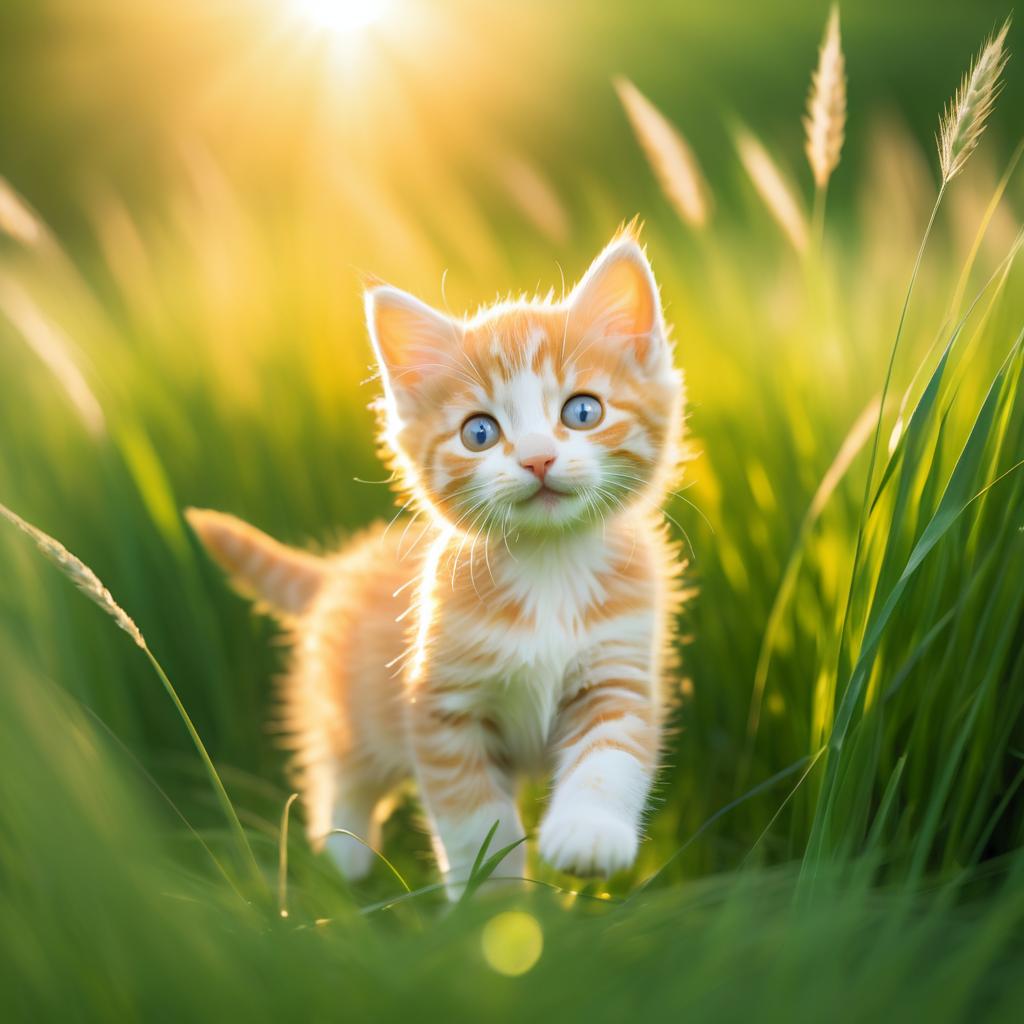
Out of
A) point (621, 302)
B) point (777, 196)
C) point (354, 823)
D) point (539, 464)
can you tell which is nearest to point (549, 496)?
point (539, 464)

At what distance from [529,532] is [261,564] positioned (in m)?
0.56

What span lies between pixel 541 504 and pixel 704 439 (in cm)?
68

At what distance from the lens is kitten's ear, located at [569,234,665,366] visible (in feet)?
4.38

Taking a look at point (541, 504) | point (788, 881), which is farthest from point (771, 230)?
point (788, 881)

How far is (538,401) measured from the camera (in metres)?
1.30

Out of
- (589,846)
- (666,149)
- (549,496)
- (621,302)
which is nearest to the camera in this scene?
(589,846)

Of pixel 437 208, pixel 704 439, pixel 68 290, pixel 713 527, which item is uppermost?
pixel 437 208

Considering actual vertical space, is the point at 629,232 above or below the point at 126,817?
above

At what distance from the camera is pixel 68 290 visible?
2.08 metres

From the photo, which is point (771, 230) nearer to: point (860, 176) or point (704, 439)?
point (704, 439)

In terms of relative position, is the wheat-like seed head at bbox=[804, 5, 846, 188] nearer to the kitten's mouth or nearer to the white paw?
the kitten's mouth

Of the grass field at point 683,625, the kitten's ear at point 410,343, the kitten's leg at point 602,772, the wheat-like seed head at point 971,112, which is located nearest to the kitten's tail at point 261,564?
the grass field at point 683,625

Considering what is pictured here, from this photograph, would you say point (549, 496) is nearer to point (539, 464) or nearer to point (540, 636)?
point (539, 464)

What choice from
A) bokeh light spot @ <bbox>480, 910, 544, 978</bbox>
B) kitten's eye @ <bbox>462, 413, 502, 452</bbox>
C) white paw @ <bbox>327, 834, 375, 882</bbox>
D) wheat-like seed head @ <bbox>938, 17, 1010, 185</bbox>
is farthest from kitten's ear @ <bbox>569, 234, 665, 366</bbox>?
white paw @ <bbox>327, 834, 375, 882</bbox>
